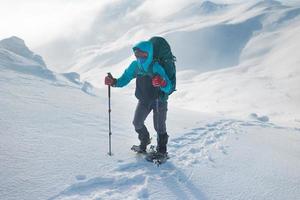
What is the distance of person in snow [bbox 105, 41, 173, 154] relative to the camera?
21.2ft

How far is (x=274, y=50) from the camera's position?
578ft

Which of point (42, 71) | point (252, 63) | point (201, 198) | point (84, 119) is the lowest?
point (201, 198)

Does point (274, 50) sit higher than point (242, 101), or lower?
higher

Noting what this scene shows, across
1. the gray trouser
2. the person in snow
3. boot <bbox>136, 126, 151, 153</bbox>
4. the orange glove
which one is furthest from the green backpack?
boot <bbox>136, 126, 151, 153</bbox>

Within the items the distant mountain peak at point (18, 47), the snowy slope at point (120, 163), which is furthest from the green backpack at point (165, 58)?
the distant mountain peak at point (18, 47)

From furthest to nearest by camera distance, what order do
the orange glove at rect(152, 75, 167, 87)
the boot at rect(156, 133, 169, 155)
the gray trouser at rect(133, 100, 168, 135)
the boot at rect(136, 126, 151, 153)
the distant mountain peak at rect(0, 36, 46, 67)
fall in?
1. the distant mountain peak at rect(0, 36, 46, 67)
2. the boot at rect(136, 126, 151, 153)
3. the boot at rect(156, 133, 169, 155)
4. the gray trouser at rect(133, 100, 168, 135)
5. the orange glove at rect(152, 75, 167, 87)

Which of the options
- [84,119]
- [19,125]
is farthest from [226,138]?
[19,125]

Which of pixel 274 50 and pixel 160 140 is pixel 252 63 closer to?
pixel 274 50

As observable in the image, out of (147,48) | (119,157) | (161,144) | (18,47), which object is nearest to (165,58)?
(147,48)

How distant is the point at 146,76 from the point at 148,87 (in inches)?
8.7

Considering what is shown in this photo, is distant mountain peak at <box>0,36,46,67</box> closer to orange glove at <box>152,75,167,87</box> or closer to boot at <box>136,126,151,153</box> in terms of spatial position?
boot at <box>136,126,151,153</box>

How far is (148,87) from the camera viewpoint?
6.80 m

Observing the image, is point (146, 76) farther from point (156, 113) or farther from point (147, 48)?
point (156, 113)

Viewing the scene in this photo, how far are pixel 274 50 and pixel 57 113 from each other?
592 feet
